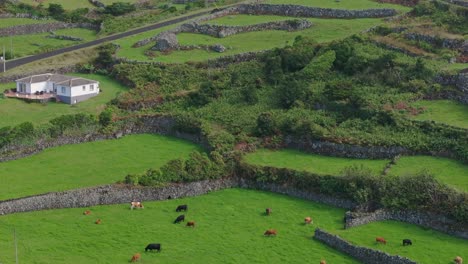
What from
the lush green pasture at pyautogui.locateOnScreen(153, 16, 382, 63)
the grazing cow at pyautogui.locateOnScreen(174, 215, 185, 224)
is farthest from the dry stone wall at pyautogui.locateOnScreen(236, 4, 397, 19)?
the grazing cow at pyautogui.locateOnScreen(174, 215, 185, 224)

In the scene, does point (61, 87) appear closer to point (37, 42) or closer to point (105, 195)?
point (105, 195)

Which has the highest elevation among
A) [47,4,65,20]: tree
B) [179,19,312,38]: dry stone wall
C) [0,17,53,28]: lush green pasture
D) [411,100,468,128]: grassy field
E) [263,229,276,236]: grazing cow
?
[179,19,312,38]: dry stone wall

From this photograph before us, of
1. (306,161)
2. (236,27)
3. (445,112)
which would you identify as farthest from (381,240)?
(236,27)

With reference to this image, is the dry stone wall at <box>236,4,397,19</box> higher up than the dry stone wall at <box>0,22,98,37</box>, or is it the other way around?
the dry stone wall at <box>236,4,397,19</box>

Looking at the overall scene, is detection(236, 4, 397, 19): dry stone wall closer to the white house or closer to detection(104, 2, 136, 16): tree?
detection(104, 2, 136, 16): tree

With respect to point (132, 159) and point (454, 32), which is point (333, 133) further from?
point (454, 32)

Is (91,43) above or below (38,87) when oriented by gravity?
above
